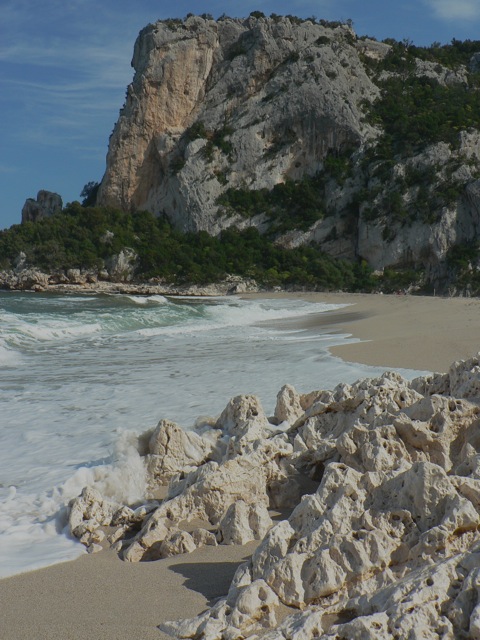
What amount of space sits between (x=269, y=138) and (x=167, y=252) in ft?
43.7

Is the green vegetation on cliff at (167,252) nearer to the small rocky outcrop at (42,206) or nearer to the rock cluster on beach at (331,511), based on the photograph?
the small rocky outcrop at (42,206)

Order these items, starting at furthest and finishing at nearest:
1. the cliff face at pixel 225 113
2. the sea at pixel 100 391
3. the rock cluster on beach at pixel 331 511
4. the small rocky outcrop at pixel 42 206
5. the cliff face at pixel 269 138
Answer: the small rocky outcrop at pixel 42 206
the cliff face at pixel 225 113
the cliff face at pixel 269 138
the sea at pixel 100 391
the rock cluster on beach at pixel 331 511

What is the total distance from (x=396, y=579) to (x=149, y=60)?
58101 mm

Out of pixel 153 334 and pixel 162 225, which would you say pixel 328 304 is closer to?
pixel 153 334

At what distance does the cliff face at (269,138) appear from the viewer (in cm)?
4853

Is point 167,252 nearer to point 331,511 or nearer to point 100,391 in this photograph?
point 100,391

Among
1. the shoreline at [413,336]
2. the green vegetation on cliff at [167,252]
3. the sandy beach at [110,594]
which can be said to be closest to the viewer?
the sandy beach at [110,594]

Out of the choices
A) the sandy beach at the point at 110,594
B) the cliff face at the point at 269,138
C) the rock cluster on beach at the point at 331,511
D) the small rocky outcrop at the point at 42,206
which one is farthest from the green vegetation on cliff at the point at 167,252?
the sandy beach at the point at 110,594

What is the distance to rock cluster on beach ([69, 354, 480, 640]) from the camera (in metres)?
2.40

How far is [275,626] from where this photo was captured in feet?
8.29

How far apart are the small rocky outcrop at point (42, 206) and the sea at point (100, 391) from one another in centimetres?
4670

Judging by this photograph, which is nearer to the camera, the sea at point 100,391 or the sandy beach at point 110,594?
the sandy beach at point 110,594

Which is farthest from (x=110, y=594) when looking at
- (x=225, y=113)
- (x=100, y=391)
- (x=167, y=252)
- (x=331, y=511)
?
(x=225, y=113)

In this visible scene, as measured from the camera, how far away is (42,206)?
62500 mm
